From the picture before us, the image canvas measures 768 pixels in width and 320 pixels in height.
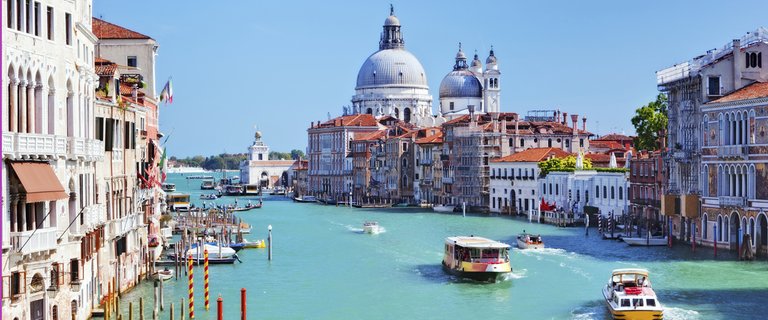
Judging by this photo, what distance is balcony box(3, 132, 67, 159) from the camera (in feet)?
41.3

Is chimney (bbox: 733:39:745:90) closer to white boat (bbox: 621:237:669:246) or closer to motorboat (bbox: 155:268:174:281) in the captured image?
white boat (bbox: 621:237:669:246)

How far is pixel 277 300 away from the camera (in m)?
23.0

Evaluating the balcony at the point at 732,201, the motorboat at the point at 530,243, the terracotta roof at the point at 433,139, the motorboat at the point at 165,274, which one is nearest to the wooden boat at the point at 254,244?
the motorboat at the point at 530,243

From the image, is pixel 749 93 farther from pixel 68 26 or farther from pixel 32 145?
pixel 32 145

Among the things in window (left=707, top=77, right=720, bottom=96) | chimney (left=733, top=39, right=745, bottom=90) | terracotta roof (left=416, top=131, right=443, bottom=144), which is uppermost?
chimney (left=733, top=39, right=745, bottom=90)

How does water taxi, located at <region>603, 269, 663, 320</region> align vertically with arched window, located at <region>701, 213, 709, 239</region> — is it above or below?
below

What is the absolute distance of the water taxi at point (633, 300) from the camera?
19.1 metres

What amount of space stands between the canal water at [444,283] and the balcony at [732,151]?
230 centimetres

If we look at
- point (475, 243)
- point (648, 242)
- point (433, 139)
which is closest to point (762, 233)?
point (648, 242)

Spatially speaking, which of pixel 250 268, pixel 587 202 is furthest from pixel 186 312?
pixel 587 202

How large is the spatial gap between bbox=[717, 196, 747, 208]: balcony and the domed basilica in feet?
187

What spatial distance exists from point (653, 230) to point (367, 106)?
59.2 meters

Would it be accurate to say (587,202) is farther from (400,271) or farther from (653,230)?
(400,271)

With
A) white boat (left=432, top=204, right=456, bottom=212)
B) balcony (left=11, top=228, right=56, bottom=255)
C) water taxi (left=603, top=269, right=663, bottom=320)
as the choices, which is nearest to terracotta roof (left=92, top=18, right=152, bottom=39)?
water taxi (left=603, top=269, right=663, bottom=320)
